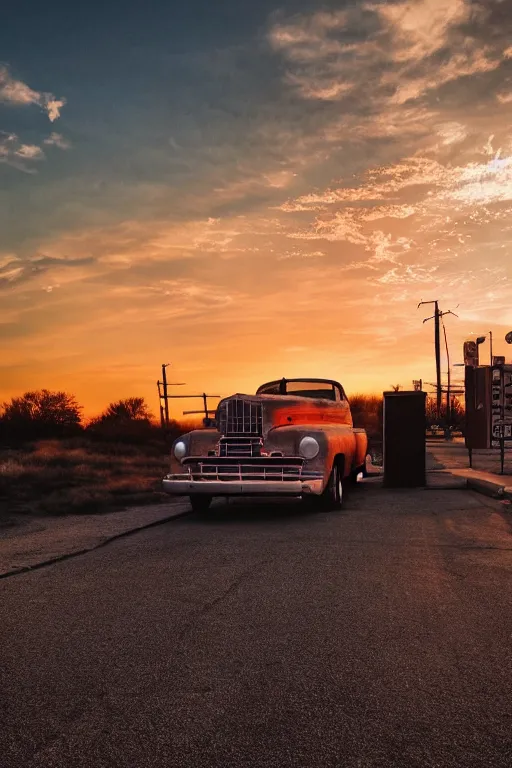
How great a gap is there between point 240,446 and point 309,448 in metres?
1.09

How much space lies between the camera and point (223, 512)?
12.5 meters

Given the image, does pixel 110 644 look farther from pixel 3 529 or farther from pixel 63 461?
pixel 63 461

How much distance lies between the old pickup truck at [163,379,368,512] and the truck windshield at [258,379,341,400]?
0.95 metres

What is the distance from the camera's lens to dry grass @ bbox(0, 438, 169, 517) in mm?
14701

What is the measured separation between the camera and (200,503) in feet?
40.1

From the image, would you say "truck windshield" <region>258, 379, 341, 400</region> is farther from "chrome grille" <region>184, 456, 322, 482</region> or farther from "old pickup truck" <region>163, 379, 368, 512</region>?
"chrome grille" <region>184, 456, 322, 482</region>

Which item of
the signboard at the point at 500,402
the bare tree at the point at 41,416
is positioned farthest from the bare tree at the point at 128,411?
the signboard at the point at 500,402

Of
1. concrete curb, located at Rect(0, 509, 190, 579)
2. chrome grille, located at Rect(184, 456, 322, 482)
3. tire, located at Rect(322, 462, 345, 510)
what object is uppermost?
chrome grille, located at Rect(184, 456, 322, 482)

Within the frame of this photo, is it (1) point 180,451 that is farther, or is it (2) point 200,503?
(2) point 200,503

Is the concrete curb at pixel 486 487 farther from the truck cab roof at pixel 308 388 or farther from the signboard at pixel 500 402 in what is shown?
the signboard at pixel 500 402

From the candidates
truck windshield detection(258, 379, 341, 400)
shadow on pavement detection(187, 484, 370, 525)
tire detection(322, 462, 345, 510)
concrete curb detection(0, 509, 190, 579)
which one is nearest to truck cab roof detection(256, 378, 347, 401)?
truck windshield detection(258, 379, 341, 400)

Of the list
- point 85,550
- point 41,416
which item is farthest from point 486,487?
point 41,416

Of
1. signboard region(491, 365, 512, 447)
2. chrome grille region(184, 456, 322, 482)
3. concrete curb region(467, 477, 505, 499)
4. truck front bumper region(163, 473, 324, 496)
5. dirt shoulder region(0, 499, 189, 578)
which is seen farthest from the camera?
signboard region(491, 365, 512, 447)

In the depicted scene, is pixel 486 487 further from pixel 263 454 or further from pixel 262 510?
pixel 263 454
